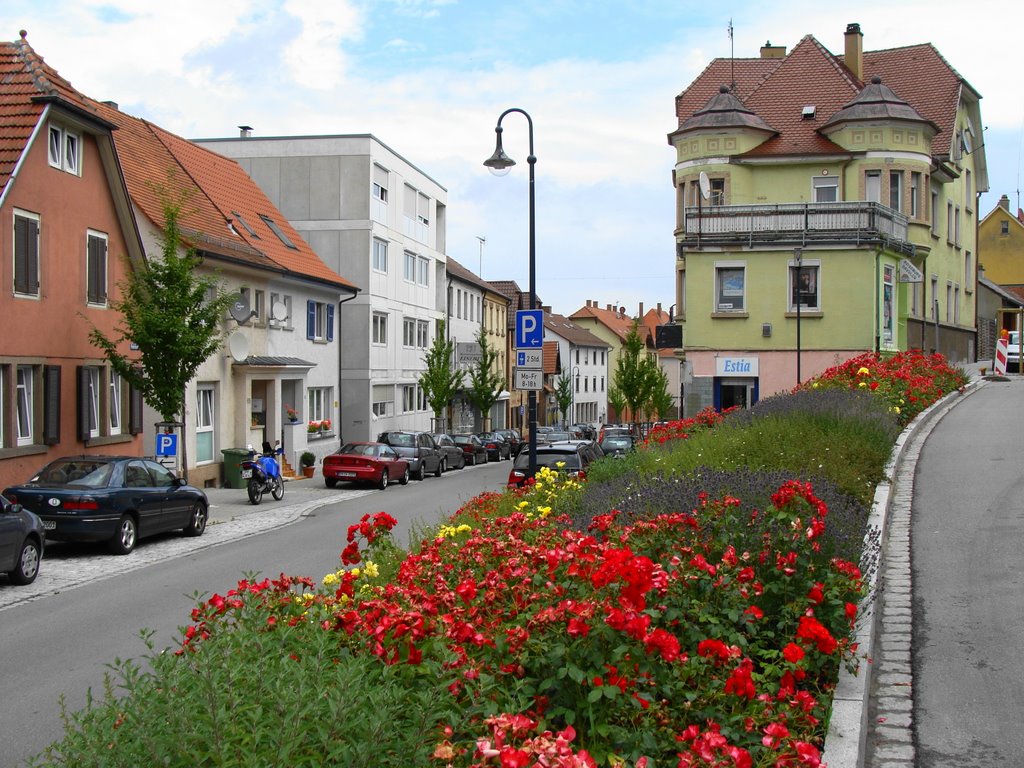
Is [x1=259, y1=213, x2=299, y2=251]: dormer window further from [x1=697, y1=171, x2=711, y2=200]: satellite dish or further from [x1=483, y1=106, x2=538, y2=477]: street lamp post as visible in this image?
[x1=483, y1=106, x2=538, y2=477]: street lamp post

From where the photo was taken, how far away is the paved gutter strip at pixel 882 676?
Result: 17.1 ft

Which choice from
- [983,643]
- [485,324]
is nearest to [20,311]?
[983,643]

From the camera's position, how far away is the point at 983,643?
23.6 ft

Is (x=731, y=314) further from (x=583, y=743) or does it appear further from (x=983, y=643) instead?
(x=583, y=743)

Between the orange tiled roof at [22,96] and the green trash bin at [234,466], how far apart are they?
1036 cm

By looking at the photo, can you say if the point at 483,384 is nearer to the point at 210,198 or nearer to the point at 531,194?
the point at 210,198

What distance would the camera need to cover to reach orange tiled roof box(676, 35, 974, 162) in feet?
128

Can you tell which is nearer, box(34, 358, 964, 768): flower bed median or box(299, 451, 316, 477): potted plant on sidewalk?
box(34, 358, 964, 768): flower bed median

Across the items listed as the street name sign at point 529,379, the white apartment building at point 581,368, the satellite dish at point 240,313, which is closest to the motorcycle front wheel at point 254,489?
the satellite dish at point 240,313

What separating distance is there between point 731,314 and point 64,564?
80.8 feet

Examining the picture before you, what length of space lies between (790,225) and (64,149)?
73.2 feet

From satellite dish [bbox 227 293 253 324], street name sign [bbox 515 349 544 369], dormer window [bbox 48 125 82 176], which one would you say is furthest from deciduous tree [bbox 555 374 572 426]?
street name sign [bbox 515 349 544 369]

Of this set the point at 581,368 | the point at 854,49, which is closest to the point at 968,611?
the point at 854,49

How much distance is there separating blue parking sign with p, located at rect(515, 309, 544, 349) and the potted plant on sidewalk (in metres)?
17.7
